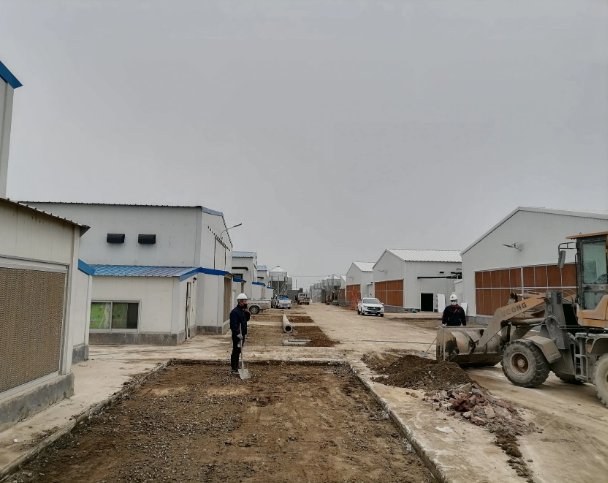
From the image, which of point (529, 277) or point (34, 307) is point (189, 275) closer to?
point (34, 307)

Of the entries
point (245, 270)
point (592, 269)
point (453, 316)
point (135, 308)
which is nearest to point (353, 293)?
point (245, 270)

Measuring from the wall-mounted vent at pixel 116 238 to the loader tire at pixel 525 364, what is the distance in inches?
688

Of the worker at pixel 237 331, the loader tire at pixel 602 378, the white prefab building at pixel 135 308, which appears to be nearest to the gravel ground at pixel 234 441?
the worker at pixel 237 331

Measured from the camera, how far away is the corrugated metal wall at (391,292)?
156ft

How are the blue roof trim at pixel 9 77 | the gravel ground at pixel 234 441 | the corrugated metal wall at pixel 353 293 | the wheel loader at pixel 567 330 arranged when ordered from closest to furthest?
the gravel ground at pixel 234 441 → the wheel loader at pixel 567 330 → the blue roof trim at pixel 9 77 → the corrugated metal wall at pixel 353 293

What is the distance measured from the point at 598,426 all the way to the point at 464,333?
4983 mm

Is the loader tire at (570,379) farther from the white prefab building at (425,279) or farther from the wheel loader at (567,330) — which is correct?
the white prefab building at (425,279)

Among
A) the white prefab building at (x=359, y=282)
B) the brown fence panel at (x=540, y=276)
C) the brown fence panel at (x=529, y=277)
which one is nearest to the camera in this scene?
the brown fence panel at (x=540, y=276)

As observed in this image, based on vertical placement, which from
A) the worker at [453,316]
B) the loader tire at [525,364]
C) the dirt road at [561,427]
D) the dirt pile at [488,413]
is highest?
the worker at [453,316]

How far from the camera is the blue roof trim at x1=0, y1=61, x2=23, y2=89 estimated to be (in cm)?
974

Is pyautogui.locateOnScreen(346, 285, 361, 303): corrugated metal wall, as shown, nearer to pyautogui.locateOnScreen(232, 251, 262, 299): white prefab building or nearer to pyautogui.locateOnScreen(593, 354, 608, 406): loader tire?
pyautogui.locateOnScreen(232, 251, 262, 299): white prefab building

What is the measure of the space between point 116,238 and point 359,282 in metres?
50.1

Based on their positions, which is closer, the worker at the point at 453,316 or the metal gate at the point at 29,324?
the metal gate at the point at 29,324

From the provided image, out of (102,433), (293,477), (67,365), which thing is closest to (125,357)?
(67,365)
